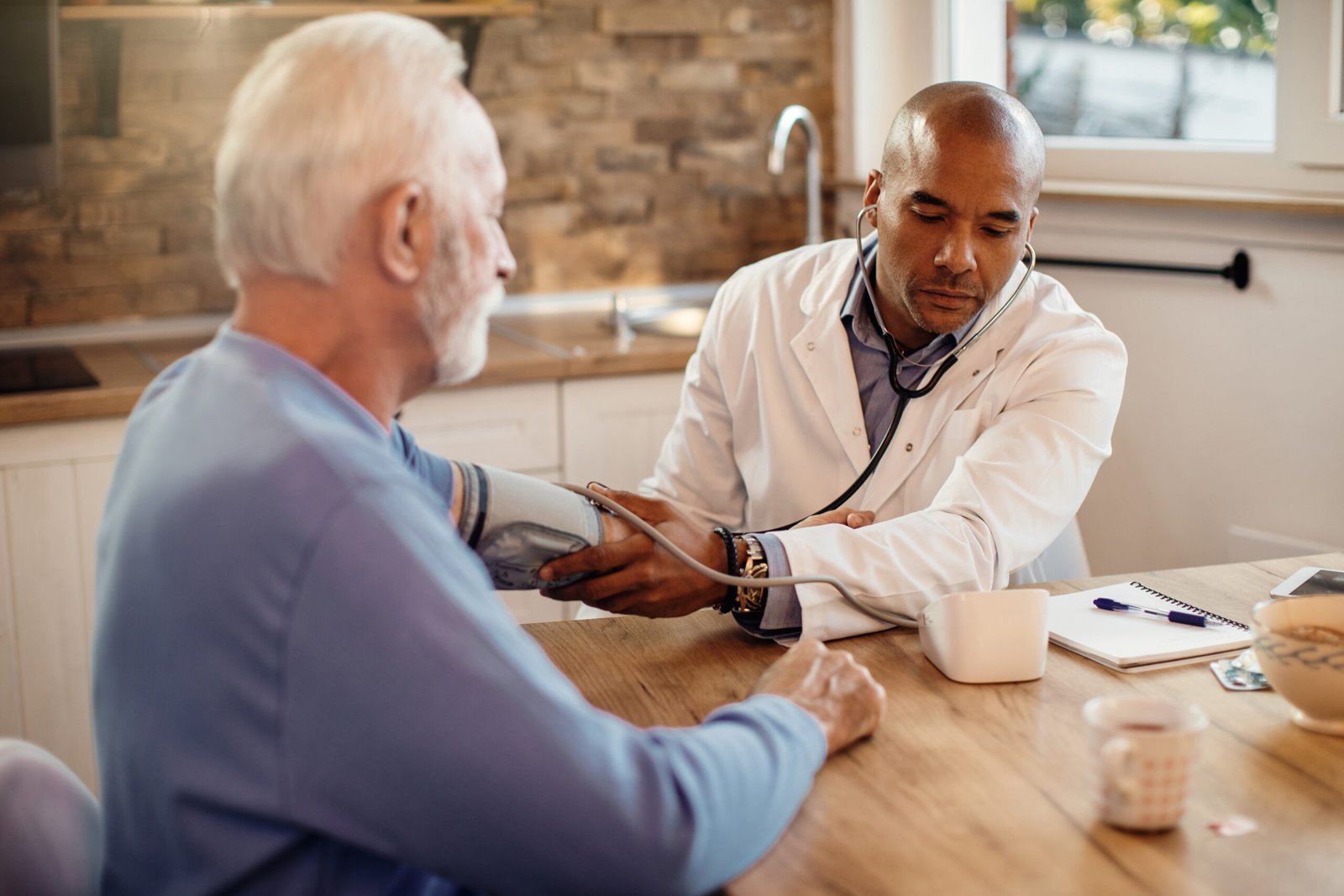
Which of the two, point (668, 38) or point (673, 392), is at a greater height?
point (668, 38)

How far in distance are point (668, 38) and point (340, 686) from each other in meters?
2.70

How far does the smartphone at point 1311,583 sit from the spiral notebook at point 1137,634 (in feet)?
0.35

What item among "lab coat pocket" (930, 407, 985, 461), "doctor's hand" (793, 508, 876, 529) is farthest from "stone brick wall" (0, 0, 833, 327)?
"doctor's hand" (793, 508, 876, 529)

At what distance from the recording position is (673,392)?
271 centimetres

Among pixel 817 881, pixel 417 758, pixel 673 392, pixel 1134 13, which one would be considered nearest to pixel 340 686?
pixel 417 758

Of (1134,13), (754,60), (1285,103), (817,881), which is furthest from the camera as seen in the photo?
(754,60)

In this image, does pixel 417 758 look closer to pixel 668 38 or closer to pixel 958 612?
pixel 958 612

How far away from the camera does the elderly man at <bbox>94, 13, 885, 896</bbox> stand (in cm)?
78

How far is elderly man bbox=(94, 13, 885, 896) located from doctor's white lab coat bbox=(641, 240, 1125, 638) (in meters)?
0.50

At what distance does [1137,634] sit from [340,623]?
2.77 ft

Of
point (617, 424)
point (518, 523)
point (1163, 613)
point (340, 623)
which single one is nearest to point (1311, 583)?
point (1163, 613)

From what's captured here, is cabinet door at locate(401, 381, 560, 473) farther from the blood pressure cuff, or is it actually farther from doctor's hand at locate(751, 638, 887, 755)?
doctor's hand at locate(751, 638, 887, 755)

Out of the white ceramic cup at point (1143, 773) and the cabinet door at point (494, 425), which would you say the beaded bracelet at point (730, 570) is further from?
the cabinet door at point (494, 425)

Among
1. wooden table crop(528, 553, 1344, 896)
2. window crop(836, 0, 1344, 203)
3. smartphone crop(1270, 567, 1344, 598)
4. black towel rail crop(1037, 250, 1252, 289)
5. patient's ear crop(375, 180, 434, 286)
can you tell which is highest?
window crop(836, 0, 1344, 203)
